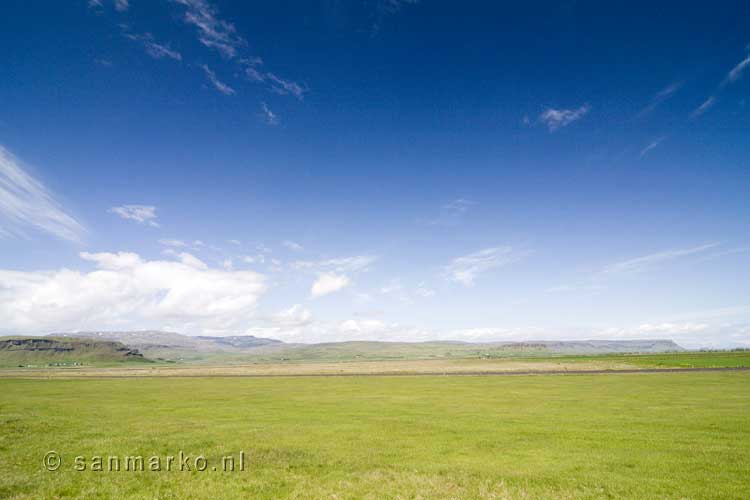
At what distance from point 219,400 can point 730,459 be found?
167 ft

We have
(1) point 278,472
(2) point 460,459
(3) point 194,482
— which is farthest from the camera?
(2) point 460,459

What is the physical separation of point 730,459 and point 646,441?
4.42m

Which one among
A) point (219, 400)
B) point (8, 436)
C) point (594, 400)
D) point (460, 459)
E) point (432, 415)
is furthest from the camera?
point (219, 400)

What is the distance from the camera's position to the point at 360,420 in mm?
33000

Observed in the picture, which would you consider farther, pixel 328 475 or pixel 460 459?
pixel 460 459

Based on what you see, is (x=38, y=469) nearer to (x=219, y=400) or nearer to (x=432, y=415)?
(x=432, y=415)

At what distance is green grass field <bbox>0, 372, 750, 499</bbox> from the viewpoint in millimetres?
16484

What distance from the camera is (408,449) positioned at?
2303 cm

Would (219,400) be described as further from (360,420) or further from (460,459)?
(460,459)

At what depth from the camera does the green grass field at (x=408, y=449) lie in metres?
16.5

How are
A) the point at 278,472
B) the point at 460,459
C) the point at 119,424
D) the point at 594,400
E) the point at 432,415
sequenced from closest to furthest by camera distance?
the point at 278,472, the point at 460,459, the point at 119,424, the point at 432,415, the point at 594,400

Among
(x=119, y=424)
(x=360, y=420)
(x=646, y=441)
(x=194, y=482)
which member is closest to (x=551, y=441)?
(x=646, y=441)

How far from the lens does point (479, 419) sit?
31906mm

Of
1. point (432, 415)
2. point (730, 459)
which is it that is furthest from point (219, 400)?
point (730, 459)
